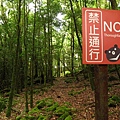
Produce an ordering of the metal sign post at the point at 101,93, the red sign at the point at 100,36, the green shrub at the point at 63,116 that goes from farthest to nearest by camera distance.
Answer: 1. the green shrub at the point at 63,116
2. the metal sign post at the point at 101,93
3. the red sign at the point at 100,36

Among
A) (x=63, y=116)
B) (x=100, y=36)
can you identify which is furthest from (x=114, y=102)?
(x=100, y=36)

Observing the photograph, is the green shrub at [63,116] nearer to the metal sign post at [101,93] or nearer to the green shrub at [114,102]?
the green shrub at [114,102]

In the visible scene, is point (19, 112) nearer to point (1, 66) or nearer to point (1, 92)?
point (1, 92)

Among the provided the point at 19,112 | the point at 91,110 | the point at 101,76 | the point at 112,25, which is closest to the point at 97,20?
the point at 112,25

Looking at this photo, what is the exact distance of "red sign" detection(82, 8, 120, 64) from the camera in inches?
121

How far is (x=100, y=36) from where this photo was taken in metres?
3.11

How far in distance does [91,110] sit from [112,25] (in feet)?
14.6

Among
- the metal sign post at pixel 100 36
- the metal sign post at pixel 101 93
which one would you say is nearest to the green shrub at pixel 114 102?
the metal sign post at pixel 101 93

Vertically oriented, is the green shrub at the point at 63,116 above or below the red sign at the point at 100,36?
below

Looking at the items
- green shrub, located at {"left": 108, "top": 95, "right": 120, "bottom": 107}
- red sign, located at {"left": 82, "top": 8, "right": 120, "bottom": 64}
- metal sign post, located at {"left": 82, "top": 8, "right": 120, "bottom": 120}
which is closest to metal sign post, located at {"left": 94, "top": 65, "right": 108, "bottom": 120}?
metal sign post, located at {"left": 82, "top": 8, "right": 120, "bottom": 120}

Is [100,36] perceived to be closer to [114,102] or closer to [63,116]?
Answer: [63,116]

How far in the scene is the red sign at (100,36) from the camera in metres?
3.08

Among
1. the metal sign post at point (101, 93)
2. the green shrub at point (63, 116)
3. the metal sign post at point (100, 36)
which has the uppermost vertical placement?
the metal sign post at point (100, 36)

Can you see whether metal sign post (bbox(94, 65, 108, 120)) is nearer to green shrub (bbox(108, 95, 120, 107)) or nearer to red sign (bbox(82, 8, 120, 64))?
red sign (bbox(82, 8, 120, 64))
